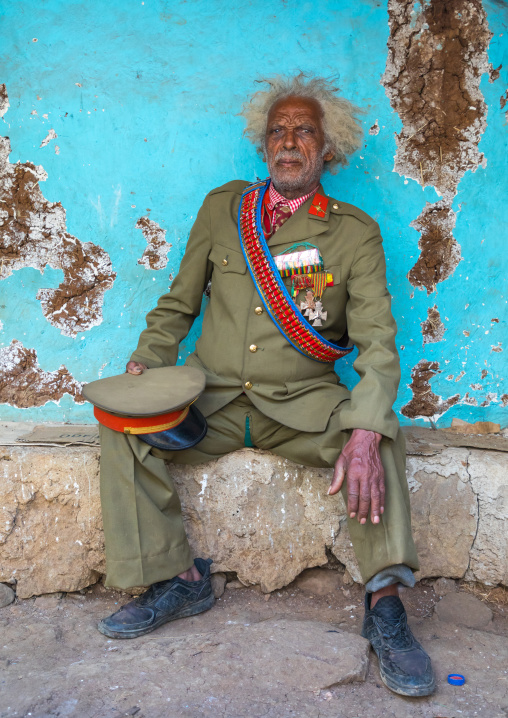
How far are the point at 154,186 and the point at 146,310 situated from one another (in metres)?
0.61

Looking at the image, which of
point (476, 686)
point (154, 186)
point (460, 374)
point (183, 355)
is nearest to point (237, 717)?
point (476, 686)

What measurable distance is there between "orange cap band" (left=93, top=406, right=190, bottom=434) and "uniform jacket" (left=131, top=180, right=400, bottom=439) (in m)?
0.32

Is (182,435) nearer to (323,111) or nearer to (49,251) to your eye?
(49,251)

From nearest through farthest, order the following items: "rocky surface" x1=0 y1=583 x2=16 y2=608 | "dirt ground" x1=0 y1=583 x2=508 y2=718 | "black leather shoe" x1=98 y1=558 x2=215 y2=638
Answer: "dirt ground" x1=0 y1=583 x2=508 y2=718 → "black leather shoe" x1=98 y1=558 x2=215 y2=638 → "rocky surface" x1=0 y1=583 x2=16 y2=608

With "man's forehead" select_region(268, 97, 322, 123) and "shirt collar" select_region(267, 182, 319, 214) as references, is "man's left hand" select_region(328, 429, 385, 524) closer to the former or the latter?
"shirt collar" select_region(267, 182, 319, 214)

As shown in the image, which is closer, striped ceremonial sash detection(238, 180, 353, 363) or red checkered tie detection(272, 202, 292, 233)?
striped ceremonial sash detection(238, 180, 353, 363)

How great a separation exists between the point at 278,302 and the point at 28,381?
55.0 inches

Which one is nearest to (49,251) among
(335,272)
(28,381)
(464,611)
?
(28,381)

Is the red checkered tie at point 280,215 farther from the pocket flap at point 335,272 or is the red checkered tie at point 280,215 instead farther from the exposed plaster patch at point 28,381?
the exposed plaster patch at point 28,381

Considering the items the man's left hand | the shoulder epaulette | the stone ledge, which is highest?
the shoulder epaulette

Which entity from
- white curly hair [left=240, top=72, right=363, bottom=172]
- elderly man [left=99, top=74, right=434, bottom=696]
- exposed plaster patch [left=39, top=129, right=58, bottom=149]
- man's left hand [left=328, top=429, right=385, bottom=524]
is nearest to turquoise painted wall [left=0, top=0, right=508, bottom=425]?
exposed plaster patch [left=39, top=129, right=58, bottom=149]

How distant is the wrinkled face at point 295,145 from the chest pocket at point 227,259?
0.36m

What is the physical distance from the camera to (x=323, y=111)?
311cm

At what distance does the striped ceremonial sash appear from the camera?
2.86m
